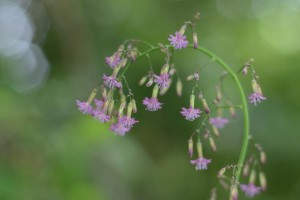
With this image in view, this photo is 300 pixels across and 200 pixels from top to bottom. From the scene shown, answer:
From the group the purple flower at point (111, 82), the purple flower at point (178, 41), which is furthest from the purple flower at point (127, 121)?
the purple flower at point (178, 41)

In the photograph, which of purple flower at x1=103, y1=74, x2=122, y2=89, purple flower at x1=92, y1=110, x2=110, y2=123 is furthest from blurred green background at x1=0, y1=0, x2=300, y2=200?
purple flower at x1=103, y1=74, x2=122, y2=89

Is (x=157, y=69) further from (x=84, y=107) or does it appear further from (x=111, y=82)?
(x=111, y=82)

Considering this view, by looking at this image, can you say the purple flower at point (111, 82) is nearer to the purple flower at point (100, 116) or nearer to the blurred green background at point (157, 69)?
the purple flower at point (100, 116)

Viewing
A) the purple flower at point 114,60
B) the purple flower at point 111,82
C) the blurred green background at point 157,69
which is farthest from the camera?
the blurred green background at point 157,69

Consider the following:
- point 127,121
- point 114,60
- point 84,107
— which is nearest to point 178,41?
point 114,60

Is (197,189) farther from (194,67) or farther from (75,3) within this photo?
(75,3)

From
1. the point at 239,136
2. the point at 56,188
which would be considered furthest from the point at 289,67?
the point at 56,188

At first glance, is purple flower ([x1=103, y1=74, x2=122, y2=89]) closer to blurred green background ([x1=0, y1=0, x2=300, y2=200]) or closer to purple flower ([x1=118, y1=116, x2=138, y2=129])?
purple flower ([x1=118, y1=116, x2=138, y2=129])

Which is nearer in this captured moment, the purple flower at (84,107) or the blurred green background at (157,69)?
the purple flower at (84,107)

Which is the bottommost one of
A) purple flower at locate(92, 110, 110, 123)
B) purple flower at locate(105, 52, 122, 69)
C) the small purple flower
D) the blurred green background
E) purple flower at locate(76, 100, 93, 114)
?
the small purple flower
